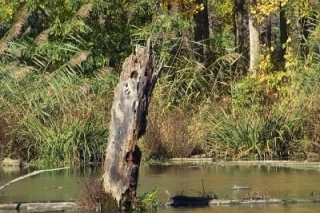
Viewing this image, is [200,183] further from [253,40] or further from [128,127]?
[253,40]

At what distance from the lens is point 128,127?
15.9 m

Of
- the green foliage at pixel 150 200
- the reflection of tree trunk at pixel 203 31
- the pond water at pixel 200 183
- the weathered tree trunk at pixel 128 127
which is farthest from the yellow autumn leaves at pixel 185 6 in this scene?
the green foliage at pixel 150 200

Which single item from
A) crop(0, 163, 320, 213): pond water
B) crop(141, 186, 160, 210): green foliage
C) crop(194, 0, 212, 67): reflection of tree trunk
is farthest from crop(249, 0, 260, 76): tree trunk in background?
crop(141, 186, 160, 210): green foliage

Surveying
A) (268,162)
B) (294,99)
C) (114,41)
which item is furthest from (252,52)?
(268,162)

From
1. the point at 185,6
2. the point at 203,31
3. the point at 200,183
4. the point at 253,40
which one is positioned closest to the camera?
the point at 200,183

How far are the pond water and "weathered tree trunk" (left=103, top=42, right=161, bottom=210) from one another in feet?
2.16

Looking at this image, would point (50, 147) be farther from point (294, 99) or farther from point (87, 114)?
point (294, 99)

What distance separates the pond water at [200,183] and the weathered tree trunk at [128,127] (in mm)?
658

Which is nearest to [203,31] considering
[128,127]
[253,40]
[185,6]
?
[185,6]

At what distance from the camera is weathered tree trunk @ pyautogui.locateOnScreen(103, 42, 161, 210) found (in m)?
15.9

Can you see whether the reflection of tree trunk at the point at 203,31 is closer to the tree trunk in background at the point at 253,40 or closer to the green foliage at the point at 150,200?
the tree trunk in background at the point at 253,40

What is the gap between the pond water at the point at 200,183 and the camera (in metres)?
17.0

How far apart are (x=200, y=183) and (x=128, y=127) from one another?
3493 mm

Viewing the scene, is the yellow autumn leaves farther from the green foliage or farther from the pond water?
the green foliage
